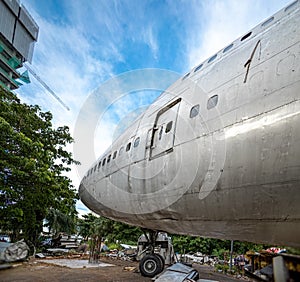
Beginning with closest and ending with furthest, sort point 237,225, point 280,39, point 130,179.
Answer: point 280,39 → point 237,225 → point 130,179

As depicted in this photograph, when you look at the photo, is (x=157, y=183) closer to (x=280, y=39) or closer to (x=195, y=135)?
(x=195, y=135)

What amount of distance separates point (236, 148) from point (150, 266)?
296 inches

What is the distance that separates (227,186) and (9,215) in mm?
11046

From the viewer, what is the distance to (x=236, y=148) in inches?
153

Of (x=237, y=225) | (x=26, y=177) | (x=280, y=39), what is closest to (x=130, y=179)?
(x=237, y=225)

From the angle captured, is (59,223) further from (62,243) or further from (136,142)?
(136,142)

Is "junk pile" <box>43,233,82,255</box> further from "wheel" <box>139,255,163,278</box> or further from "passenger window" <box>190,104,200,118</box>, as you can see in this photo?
"passenger window" <box>190,104,200,118</box>

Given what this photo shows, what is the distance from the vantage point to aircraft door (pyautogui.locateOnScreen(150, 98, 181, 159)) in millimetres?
5637

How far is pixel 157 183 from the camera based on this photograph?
5.66 metres

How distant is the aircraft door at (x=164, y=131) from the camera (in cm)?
564

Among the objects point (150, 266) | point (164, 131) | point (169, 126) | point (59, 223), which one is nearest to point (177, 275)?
point (150, 266)

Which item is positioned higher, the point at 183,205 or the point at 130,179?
the point at 130,179

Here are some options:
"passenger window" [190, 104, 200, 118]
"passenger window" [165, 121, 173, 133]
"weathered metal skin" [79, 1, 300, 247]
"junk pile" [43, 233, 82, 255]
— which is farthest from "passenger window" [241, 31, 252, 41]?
"junk pile" [43, 233, 82, 255]

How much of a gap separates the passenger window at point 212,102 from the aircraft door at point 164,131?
1.04 metres
